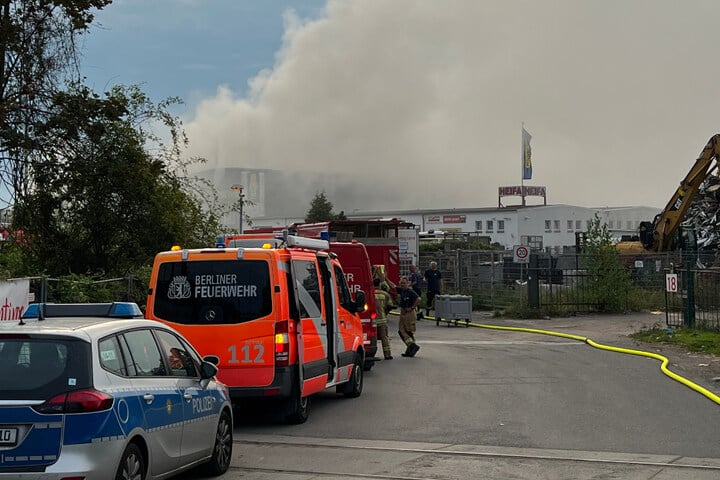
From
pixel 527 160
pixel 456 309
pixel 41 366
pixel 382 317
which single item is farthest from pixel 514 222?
pixel 41 366

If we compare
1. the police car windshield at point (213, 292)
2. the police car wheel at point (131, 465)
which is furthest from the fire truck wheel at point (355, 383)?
the police car wheel at point (131, 465)

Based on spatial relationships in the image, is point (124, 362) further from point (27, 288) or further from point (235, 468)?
point (27, 288)

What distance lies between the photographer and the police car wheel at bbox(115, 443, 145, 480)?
6.42 meters

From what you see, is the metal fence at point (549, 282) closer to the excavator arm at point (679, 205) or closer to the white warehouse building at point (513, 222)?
the excavator arm at point (679, 205)

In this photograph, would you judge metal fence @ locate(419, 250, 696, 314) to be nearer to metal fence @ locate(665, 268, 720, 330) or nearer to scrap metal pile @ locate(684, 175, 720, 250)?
scrap metal pile @ locate(684, 175, 720, 250)

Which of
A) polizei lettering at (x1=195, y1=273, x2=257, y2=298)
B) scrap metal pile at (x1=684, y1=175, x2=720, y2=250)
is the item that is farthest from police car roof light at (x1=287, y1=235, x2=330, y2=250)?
scrap metal pile at (x1=684, y1=175, x2=720, y2=250)

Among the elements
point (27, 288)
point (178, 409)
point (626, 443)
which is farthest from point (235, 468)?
point (27, 288)

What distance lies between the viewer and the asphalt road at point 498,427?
9.10m

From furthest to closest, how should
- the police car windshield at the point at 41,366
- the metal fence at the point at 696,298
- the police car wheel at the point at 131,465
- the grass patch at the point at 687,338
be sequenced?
the metal fence at the point at 696,298
the grass patch at the point at 687,338
the police car wheel at the point at 131,465
the police car windshield at the point at 41,366

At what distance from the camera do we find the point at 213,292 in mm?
11406

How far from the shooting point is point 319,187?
422 feet

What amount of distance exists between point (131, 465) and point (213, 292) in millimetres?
4892

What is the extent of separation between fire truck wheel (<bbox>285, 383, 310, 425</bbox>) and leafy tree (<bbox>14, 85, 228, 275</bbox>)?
29.8 feet

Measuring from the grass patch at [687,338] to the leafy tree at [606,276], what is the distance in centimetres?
719
